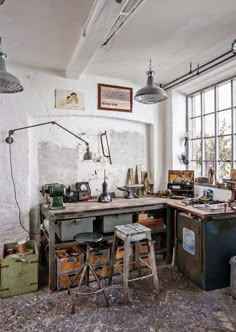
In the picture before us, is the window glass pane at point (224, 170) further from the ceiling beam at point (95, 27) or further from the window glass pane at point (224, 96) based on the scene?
the ceiling beam at point (95, 27)

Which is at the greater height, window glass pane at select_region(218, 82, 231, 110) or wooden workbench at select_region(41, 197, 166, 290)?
window glass pane at select_region(218, 82, 231, 110)

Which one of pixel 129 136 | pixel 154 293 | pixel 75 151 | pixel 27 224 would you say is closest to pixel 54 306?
pixel 154 293

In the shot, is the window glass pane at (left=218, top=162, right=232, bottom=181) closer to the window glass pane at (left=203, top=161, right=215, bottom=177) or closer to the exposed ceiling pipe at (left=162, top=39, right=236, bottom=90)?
the window glass pane at (left=203, top=161, right=215, bottom=177)

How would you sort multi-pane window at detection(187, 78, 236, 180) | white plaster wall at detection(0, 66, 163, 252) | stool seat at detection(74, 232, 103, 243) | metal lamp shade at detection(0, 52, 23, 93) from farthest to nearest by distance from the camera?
multi-pane window at detection(187, 78, 236, 180)
white plaster wall at detection(0, 66, 163, 252)
stool seat at detection(74, 232, 103, 243)
metal lamp shade at detection(0, 52, 23, 93)

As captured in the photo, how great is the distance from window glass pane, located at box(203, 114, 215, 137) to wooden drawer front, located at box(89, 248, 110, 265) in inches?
92.9

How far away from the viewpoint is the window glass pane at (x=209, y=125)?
394 centimetres

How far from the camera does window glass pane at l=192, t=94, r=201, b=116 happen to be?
424cm

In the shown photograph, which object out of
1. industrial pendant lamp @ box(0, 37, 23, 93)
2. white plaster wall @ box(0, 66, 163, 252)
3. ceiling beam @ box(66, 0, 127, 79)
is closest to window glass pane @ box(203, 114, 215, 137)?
white plaster wall @ box(0, 66, 163, 252)

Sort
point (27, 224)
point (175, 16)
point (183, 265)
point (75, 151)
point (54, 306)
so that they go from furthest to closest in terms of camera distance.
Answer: point (75, 151)
point (27, 224)
point (183, 265)
point (54, 306)
point (175, 16)

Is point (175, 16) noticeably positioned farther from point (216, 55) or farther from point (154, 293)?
point (154, 293)

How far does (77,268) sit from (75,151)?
1697 mm

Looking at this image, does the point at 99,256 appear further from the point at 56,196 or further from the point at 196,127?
the point at 196,127

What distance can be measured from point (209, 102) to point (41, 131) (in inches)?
103

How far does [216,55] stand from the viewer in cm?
319
